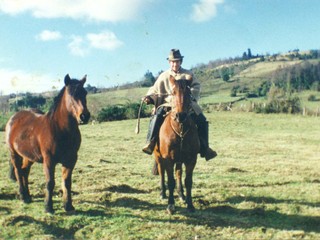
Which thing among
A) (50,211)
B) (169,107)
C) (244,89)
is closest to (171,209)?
(169,107)

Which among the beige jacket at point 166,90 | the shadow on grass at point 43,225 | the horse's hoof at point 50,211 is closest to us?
the shadow on grass at point 43,225

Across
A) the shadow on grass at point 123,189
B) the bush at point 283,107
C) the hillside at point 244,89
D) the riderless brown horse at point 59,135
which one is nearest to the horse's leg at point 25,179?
the riderless brown horse at point 59,135

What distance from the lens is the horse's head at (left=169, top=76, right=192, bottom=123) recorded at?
7203mm

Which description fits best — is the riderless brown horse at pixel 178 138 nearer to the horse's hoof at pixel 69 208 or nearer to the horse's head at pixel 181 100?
the horse's head at pixel 181 100

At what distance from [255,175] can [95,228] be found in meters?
7.28

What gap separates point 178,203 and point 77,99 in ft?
11.3

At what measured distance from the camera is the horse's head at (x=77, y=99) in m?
7.00

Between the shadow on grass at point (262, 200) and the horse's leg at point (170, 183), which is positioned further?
the shadow on grass at point (262, 200)

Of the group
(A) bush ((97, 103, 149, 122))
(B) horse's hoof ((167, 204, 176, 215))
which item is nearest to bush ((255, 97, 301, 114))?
(A) bush ((97, 103, 149, 122))

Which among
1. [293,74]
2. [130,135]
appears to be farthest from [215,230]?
[293,74]

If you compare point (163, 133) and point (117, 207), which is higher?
point (163, 133)

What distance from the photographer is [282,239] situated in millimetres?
6684

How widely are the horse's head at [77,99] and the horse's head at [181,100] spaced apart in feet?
5.40

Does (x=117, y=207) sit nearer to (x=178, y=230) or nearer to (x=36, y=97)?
(x=178, y=230)
